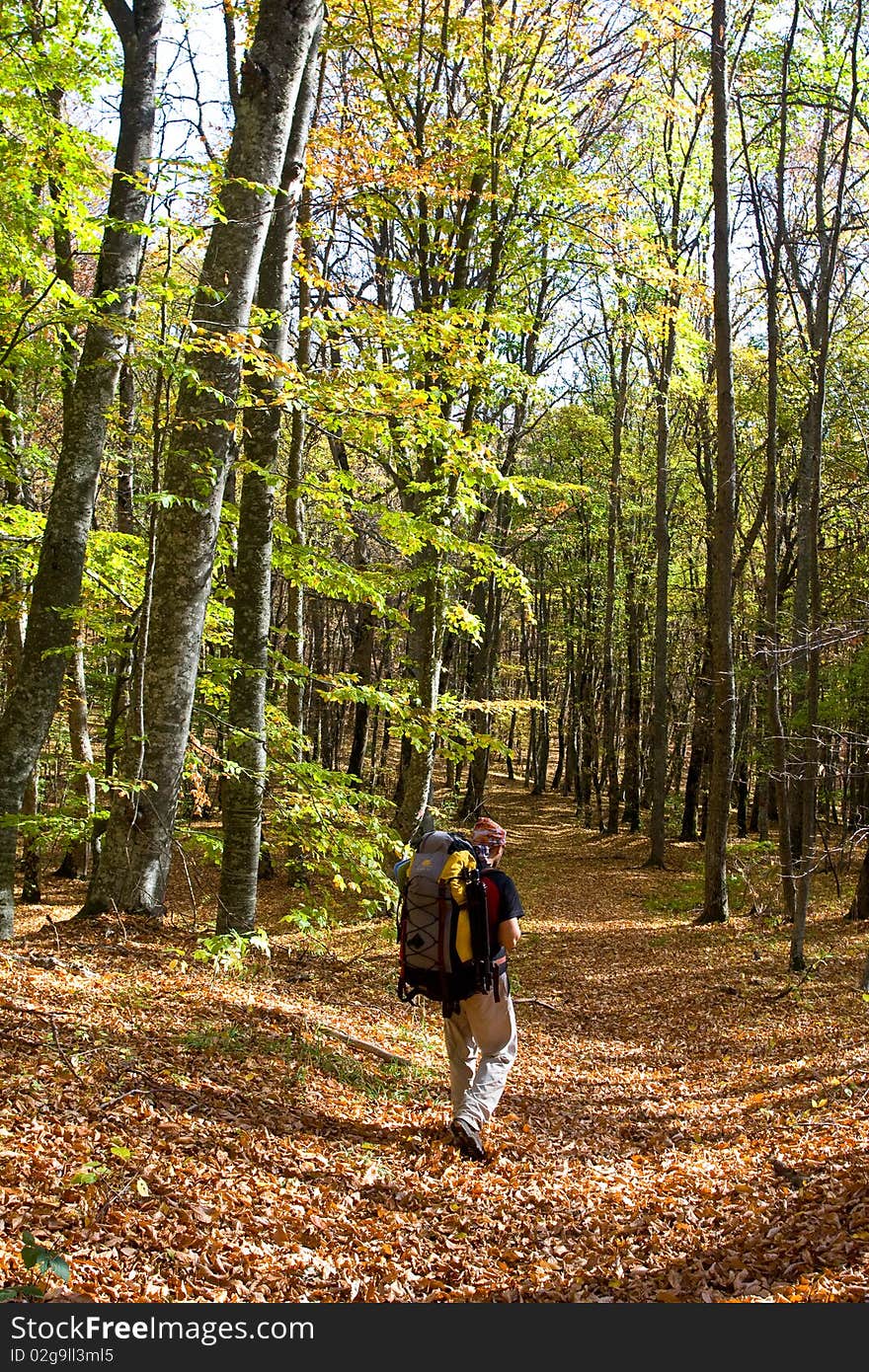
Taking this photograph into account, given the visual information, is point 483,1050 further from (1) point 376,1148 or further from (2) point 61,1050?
(2) point 61,1050

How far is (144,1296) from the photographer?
312 cm

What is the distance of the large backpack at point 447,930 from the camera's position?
514cm

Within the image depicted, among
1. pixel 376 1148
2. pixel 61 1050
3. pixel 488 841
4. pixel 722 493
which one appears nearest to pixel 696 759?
pixel 722 493

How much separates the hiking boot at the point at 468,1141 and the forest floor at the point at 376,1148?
8 centimetres

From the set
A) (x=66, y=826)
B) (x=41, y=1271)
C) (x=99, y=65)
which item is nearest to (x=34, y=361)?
(x=99, y=65)

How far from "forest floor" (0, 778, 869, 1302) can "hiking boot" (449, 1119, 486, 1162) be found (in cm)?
8

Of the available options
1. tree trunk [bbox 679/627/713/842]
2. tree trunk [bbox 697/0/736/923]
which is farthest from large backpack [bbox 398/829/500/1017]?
tree trunk [bbox 679/627/713/842]

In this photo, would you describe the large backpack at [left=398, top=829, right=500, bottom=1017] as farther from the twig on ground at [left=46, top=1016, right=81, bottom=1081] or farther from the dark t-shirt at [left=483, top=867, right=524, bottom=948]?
the twig on ground at [left=46, top=1016, right=81, bottom=1081]

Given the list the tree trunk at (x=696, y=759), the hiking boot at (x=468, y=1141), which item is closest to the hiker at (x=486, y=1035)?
the hiking boot at (x=468, y=1141)

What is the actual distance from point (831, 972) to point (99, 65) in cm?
1390

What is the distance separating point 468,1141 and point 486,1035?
0.60 m

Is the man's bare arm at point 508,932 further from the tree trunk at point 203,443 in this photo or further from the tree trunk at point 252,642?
the tree trunk at point 252,642

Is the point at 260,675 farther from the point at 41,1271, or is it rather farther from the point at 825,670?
the point at 825,670

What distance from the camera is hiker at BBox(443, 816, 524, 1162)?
5238mm
